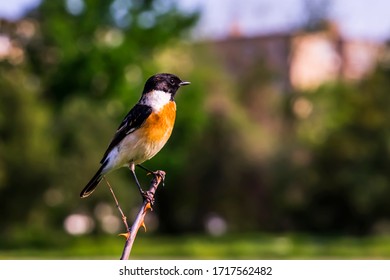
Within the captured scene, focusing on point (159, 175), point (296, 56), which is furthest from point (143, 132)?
point (296, 56)

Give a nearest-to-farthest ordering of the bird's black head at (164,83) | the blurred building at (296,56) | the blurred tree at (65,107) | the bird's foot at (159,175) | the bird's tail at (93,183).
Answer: the bird's black head at (164,83), the bird's tail at (93,183), the bird's foot at (159,175), the blurred tree at (65,107), the blurred building at (296,56)

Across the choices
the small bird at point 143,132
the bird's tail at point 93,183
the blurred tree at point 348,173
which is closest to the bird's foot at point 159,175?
the small bird at point 143,132

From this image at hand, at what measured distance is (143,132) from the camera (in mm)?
3857

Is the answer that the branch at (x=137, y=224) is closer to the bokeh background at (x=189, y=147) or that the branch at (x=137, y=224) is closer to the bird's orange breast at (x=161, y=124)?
the bird's orange breast at (x=161, y=124)

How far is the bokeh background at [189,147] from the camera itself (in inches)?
1508

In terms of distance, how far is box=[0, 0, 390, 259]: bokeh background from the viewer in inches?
1508

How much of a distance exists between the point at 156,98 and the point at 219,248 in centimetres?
3387

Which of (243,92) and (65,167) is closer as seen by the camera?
(65,167)

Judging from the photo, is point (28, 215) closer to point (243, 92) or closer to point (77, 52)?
point (77, 52)

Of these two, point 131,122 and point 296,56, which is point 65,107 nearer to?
point 296,56

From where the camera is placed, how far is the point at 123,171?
138 ft

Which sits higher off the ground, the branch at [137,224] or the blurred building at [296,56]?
the blurred building at [296,56]

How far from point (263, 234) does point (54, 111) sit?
988 centimetres
